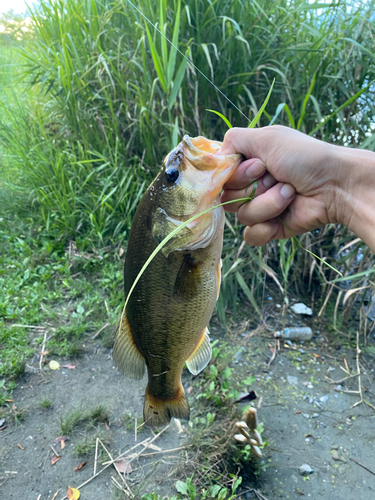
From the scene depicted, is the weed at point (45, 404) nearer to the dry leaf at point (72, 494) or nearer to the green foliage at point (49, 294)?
the green foliage at point (49, 294)

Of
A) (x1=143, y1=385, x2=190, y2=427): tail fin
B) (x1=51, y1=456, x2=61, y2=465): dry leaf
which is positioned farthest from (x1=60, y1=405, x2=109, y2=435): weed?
(x1=143, y1=385, x2=190, y2=427): tail fin

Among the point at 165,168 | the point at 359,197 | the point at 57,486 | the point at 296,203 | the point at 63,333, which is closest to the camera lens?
the point at 165,168

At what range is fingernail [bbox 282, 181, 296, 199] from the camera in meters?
1.46

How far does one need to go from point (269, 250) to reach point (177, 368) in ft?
5.91

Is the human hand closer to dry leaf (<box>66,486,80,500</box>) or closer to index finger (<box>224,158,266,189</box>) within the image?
index finger (<box>224,158,266,189</box>)

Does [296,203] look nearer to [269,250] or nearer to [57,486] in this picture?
[269,250]

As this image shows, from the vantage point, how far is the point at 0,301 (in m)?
2.99

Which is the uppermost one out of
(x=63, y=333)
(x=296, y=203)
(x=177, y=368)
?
(x=296, y=203)

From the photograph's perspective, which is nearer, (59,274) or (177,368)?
(177,368)

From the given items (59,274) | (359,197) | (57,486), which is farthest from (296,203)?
(59,274)

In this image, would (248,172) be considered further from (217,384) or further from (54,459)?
(54,459)

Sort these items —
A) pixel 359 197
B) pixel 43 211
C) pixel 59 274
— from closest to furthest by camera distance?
pixel 359 197 < pixel 59 274 < pixel 43 211

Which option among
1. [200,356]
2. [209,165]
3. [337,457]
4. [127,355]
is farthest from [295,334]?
[209,165]

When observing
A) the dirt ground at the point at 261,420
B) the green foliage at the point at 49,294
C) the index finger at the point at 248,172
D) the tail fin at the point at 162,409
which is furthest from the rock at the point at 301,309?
the index finger at the point at 248,172
